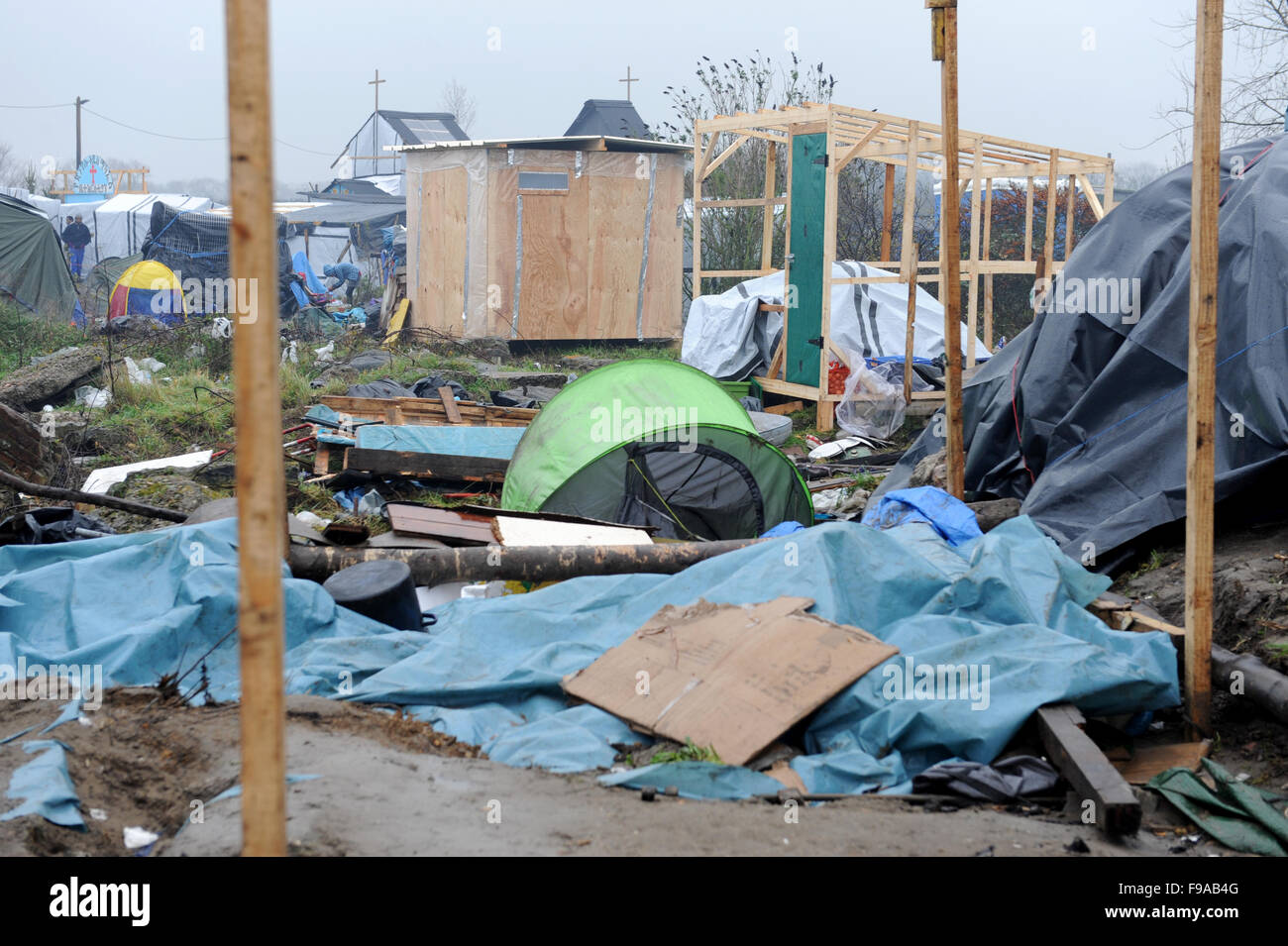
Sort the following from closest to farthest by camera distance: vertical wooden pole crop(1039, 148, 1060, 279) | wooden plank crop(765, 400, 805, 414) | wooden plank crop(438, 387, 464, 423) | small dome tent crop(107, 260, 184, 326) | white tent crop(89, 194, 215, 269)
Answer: wooden plank crop(438, 387, 464, 423)
vertical wooden pole crop(1039, 148, 1060, 279)
wooden plank crop(765, 400, 805, 414)
small dome tent crop(107, 260, 184, 326)
white tent crop(89, 194, 215, 269)

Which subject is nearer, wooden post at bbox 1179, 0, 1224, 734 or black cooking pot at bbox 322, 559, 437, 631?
wooden post at bbox 1179, 0, 1224, 734

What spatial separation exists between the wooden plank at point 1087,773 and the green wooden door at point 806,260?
803cm

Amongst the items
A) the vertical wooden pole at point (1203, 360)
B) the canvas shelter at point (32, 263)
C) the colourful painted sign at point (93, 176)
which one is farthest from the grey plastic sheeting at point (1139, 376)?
the colourful painted sign at point (93, 176)

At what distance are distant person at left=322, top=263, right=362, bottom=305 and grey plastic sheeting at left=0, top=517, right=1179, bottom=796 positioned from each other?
751 inches

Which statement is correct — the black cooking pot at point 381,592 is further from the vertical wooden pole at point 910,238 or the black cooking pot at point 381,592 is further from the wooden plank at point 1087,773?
the vertical wooden pole at point 910,238

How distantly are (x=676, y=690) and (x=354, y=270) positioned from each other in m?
21.5

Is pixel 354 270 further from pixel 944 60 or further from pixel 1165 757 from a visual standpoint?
pixel 1165 757

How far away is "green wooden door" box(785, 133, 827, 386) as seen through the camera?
37.7 ft

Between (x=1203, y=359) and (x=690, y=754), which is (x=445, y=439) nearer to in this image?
(x=690, y=754)

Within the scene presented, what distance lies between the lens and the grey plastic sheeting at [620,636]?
11.8ft

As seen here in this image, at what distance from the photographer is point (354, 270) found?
2341cm

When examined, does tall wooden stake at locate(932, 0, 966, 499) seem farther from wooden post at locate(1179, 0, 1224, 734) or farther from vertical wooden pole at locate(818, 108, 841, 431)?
vertical wooden pole at locate(818, 108, 841, 431)

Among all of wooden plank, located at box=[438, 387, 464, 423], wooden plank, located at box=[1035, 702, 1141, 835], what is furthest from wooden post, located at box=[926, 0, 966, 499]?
wooden plank, located at box=[438, 387, 464, 423]
